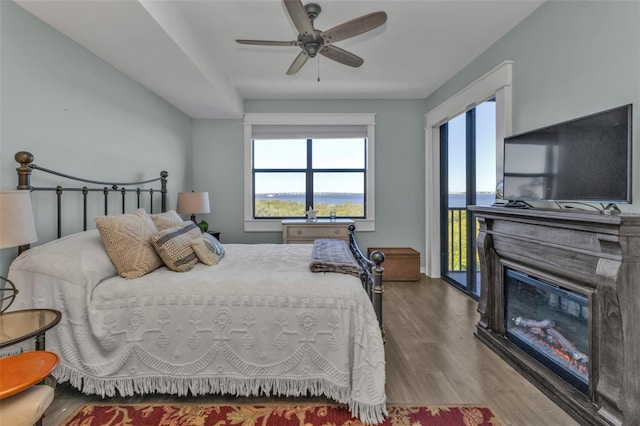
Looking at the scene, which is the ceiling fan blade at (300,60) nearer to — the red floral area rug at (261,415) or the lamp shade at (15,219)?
the lamp shade at (15,219)

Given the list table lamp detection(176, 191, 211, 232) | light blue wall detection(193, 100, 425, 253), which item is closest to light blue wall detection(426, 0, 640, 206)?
light blue wall detection(193, 100, 425, 253)

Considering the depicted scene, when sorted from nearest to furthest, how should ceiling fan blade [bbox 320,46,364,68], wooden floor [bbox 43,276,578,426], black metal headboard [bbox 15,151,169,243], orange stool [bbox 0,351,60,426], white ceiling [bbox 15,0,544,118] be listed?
orange stool [bbox 0,351,60,426] < wooden floor [bbox 43,276,578,426] < black metal headboard [bbox 15,151,169,243] < white ceiling [bbox 15,0,544,118] < ceiling fan blade [bbox 320,46,364,68]

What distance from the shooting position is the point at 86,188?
2.37m

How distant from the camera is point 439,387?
188 cm

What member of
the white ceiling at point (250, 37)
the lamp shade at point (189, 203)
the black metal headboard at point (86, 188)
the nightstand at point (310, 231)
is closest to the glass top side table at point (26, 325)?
the black metal headboard at point (86, 188)

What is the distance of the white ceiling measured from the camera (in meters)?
2.10

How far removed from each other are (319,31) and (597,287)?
225 centimetres

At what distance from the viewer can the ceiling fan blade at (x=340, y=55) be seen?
2.32m

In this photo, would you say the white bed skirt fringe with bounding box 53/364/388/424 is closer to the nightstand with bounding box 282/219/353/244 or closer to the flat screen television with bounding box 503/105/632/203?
the flat screen television with bounding box 503/105/632/203

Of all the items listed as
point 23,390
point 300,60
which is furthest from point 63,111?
point 23,390

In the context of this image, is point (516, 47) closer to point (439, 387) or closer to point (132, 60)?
point (439, 387)

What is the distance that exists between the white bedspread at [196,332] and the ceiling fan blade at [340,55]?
179cm

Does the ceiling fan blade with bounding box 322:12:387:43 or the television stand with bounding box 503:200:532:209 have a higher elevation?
the ceiling fan blade with bounding box 322:12:387:43

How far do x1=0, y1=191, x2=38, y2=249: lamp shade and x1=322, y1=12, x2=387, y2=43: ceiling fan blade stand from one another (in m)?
1.98
